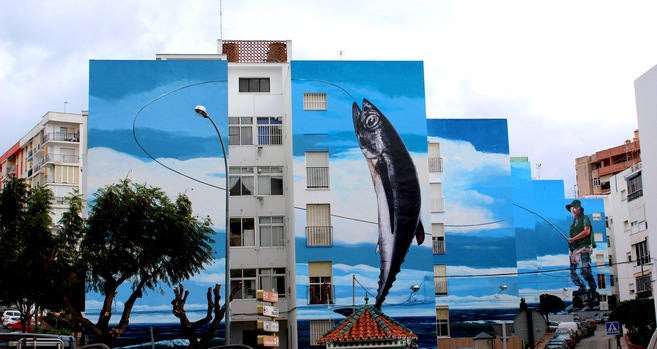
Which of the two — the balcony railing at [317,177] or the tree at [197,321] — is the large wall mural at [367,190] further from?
the tree at [197,321]

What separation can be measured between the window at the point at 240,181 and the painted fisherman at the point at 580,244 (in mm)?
38144

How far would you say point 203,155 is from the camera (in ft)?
159

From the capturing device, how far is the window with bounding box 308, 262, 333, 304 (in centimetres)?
4791

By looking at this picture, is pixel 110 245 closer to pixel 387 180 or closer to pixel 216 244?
pixel 216 244

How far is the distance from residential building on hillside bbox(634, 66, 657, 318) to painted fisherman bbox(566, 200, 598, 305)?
1270 inches

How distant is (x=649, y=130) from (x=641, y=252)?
25.9m

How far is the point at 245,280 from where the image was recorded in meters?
49.4

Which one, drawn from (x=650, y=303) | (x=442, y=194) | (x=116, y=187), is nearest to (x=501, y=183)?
(x=442, y=194)

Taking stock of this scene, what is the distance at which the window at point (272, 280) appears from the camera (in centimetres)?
4984

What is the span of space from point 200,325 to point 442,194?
2089 cm

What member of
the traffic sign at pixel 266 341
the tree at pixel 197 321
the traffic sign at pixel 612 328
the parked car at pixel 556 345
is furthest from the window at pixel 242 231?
the traffic sign at pixel 266 341

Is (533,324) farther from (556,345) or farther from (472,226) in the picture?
(556,345)

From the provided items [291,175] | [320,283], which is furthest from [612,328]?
[291,175]

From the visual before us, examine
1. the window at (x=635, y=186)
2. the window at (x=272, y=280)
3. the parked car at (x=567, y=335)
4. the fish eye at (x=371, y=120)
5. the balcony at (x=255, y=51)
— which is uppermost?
the balcony at (x=255, y=51)
